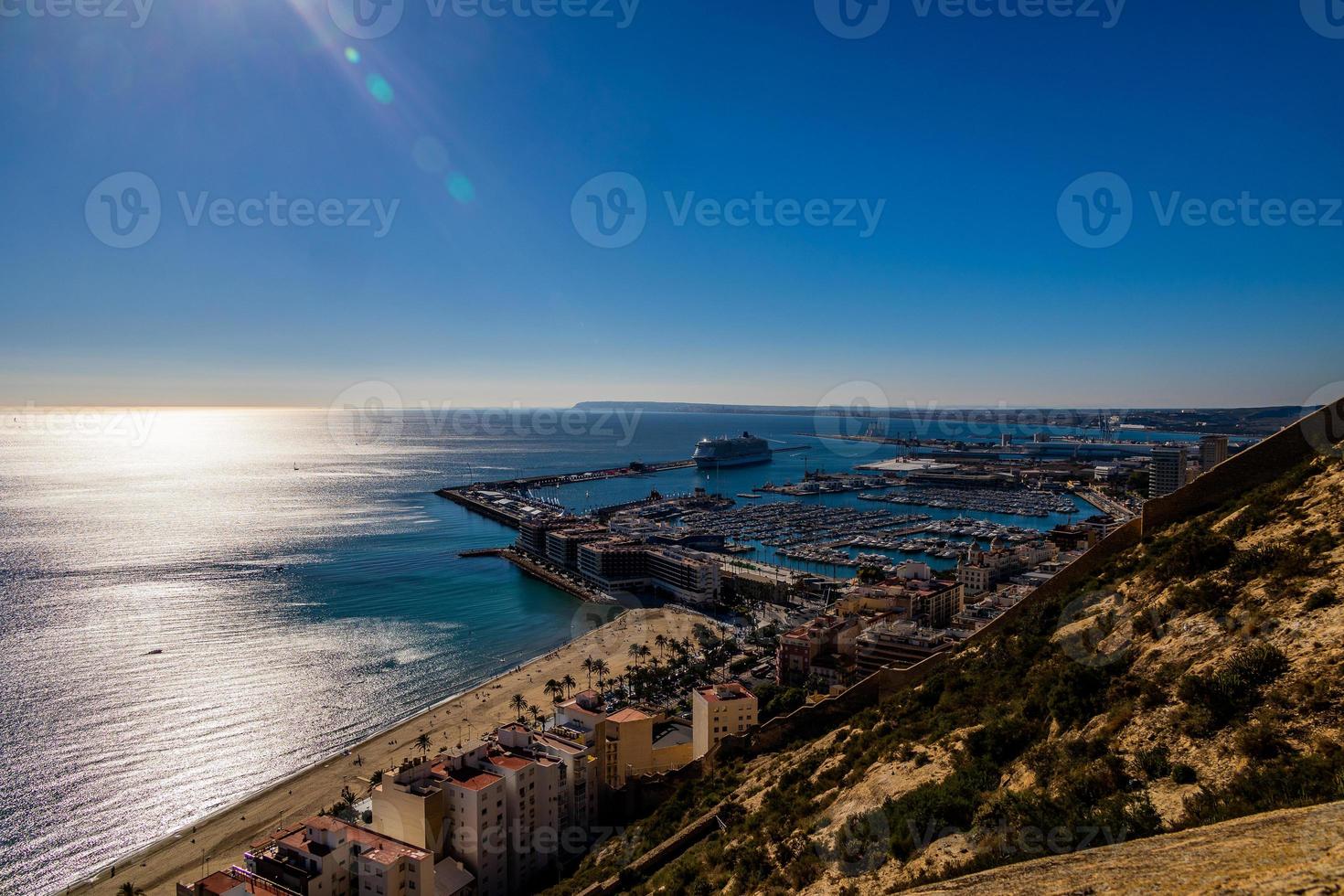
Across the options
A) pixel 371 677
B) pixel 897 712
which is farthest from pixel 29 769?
pixel 897 712

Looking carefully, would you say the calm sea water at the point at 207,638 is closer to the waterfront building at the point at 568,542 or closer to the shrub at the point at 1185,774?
the waterfront building at the point at 568,542

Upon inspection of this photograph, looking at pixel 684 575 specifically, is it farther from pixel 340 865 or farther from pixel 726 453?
pixel 726 453

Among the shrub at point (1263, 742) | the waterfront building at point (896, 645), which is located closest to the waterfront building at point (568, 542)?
the waterfront building at point (896, 645)

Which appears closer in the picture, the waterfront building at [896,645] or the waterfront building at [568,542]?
the waterfront building at [896,645]

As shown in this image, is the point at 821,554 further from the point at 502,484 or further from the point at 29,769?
the point at 502,484

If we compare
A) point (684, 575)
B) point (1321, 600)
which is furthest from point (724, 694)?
point (684, 575)

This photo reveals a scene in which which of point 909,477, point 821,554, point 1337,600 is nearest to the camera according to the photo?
point 1337,600

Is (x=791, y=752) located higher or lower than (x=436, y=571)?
higher
